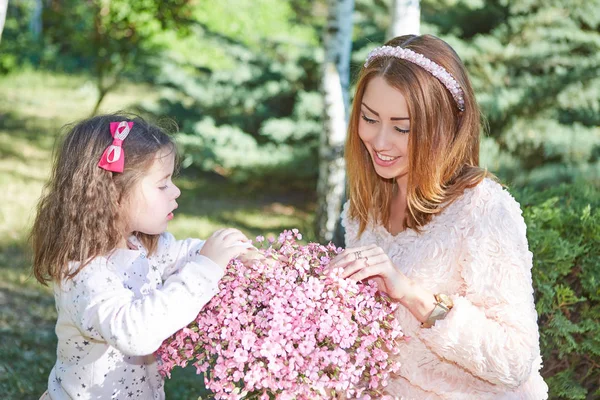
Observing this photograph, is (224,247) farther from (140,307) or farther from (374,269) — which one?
(374,269)

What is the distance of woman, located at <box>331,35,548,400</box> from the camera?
8.77 ft

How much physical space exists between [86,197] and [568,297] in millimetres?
2756

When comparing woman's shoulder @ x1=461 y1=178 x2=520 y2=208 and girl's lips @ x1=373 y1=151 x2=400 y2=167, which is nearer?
woman's shoulder @ x1=461 y1=178 x2=520 y2=208

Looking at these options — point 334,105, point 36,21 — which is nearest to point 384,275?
point 334,105

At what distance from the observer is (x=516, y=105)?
33.1 ft

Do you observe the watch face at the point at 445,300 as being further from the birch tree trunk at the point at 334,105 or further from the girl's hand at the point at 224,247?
the birch tree trunk at the point at 334,105

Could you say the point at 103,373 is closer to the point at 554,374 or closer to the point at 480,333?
the point at 480,333

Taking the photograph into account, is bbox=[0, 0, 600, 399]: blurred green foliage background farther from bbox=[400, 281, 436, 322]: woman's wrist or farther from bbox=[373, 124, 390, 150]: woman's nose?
bbox=[400, 281, 436, 322]: woman's wrist

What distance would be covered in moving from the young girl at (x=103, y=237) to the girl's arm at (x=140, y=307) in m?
0.01

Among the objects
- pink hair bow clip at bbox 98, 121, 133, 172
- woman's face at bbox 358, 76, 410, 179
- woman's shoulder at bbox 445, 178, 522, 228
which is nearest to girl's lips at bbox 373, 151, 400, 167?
woman's face at bbox 358, 76, 410, 179

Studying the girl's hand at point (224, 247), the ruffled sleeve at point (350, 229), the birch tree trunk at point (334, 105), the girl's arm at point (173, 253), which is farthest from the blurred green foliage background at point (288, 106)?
the girl's hand at point (224, 247)

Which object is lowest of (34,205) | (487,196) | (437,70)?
(34,205)

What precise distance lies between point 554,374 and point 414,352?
64.9 inches

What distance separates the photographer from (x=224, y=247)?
264 centimetres
